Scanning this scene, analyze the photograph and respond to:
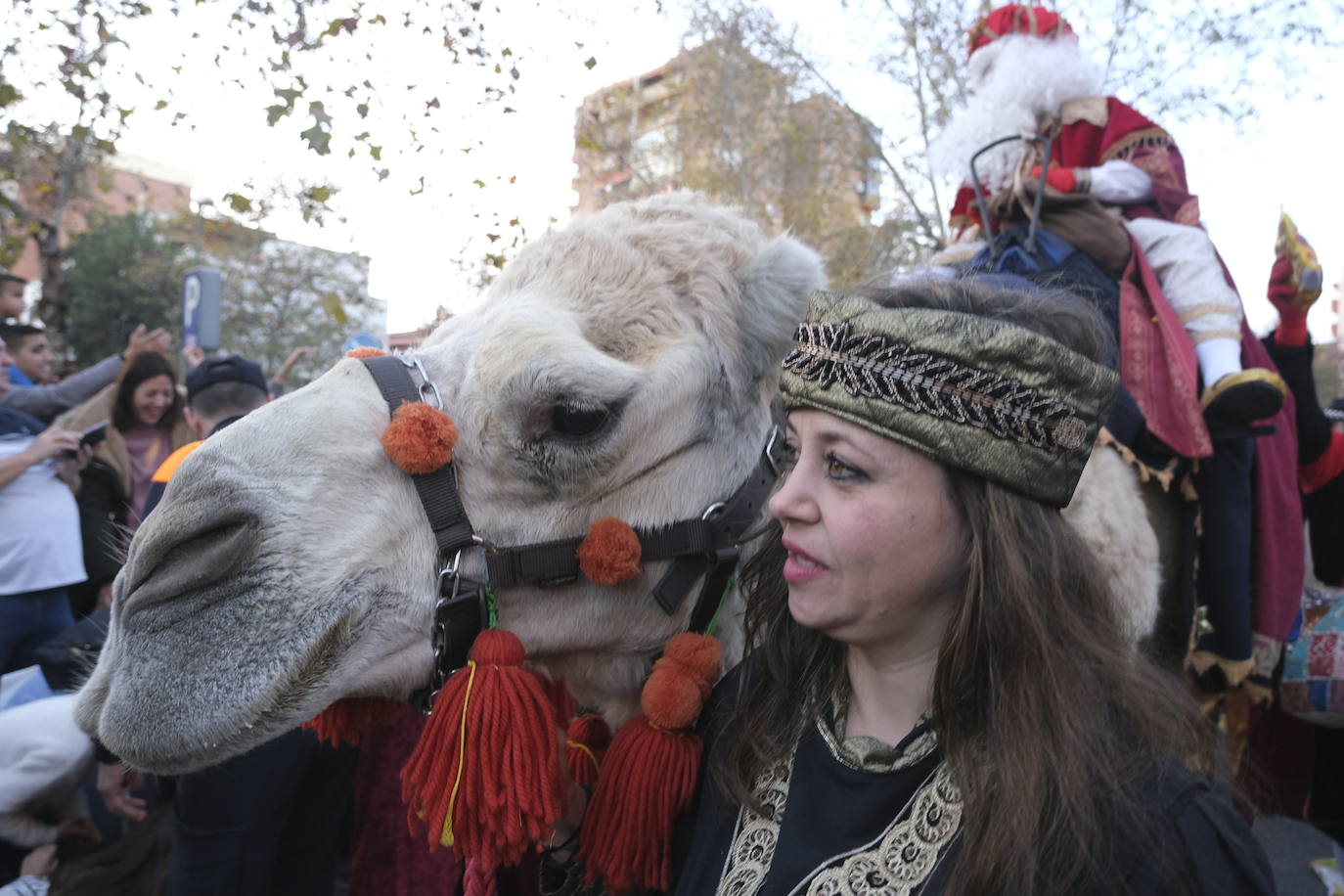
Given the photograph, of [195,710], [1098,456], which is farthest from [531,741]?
[1098,456]

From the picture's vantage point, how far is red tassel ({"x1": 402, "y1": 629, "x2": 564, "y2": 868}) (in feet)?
5.82

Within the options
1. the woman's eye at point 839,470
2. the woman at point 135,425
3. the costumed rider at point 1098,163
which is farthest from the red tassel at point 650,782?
the woman at point 135,425

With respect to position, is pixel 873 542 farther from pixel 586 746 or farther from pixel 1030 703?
pixel 586 746

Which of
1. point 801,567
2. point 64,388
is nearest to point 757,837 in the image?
point 801,567

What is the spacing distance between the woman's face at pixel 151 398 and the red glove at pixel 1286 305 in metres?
5.70

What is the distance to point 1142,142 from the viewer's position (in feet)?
12.5

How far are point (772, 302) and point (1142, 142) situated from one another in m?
2.46

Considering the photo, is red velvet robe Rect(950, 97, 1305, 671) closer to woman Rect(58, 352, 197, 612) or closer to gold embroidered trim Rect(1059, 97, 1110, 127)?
gold embroidered trim Rect(1059, 97, 1110, 127)

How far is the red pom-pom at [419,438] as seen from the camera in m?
1.83

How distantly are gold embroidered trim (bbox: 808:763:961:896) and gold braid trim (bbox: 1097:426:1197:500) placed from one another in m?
1.72

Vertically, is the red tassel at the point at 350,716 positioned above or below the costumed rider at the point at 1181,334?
below

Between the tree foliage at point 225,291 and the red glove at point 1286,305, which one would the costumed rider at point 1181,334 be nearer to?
the red glove at point 1286,305

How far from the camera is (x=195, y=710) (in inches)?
63.5

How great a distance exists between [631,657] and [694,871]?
2.04 ft
